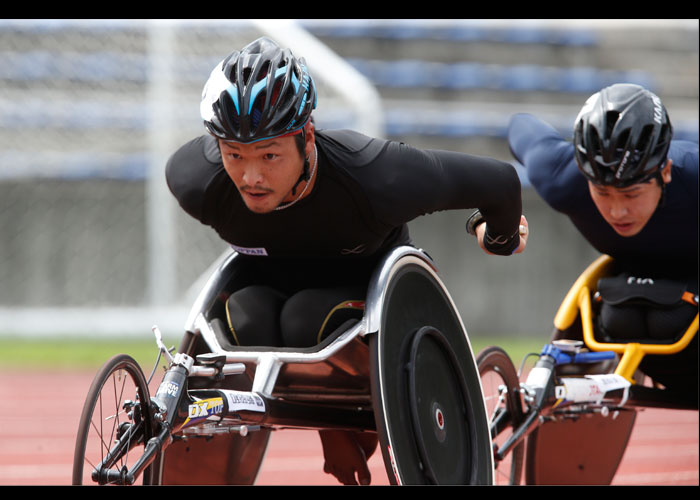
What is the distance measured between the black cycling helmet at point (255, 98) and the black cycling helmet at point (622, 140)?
155 cm

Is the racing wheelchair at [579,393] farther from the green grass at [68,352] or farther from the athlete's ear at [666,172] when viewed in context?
the green grass at [68,352]

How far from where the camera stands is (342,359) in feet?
11.7

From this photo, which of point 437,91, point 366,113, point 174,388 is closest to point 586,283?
point 174,388

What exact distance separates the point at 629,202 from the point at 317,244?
66.3 inches

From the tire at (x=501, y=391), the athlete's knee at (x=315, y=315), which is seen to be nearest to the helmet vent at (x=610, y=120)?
the tire at (x=501, y=391)

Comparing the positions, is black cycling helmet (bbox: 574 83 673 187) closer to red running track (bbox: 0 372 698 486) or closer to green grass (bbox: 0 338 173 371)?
red running track (bbox: 0 372 698 486)

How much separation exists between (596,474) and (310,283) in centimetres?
218

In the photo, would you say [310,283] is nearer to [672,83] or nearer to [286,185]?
[286,185]

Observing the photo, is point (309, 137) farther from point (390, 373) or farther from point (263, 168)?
point (390, 373)

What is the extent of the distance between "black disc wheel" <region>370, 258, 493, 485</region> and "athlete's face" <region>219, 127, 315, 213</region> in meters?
0.51

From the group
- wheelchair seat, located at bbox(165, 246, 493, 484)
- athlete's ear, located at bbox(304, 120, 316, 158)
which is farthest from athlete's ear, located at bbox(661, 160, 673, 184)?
athlete's ear, located at bbox(304, 120, 316, 158)

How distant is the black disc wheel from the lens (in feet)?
11.0

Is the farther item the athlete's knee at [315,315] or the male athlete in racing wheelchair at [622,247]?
the male athlete in racing wheelchair at [622,247]

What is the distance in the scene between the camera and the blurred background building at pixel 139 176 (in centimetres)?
1218
